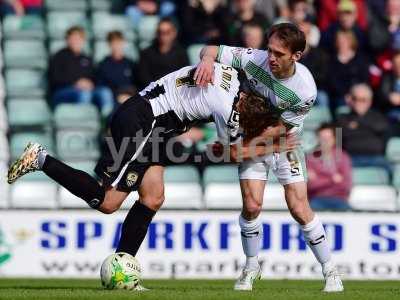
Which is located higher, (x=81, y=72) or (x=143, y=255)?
(x=81, y=72)

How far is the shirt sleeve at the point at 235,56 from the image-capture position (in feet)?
35.2

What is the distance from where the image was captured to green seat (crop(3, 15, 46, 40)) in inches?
733

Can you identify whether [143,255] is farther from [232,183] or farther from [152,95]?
[152,95]

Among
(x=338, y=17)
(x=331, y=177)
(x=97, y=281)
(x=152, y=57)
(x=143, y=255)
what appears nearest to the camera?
(x=97, y=281)

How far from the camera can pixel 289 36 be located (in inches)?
405

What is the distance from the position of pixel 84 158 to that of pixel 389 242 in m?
4.28

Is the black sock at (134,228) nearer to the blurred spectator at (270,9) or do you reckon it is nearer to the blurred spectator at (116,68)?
the blurred spectator at (116,68)

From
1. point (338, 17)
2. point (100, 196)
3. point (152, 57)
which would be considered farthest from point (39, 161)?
point (338, 17)

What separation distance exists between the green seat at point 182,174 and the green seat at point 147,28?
3.39 m

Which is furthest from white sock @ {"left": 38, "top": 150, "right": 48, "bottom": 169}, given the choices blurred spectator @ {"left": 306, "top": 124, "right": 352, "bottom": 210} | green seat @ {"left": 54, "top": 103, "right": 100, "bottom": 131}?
green seat @ {"left": 54, "top": 103, "right": 100, "bottom": 131}

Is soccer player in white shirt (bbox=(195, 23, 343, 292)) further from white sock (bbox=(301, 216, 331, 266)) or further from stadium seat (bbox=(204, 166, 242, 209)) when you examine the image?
stadium seat (bbox=(204, 166, 242, 209))

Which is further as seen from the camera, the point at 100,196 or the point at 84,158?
the point at 84,158

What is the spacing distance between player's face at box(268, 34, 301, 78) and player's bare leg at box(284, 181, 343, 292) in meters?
1.10

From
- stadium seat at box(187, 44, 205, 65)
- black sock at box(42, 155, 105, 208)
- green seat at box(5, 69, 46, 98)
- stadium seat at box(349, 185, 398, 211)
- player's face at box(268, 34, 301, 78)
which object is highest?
stadium seat at box(187, 44, 205, 65)
